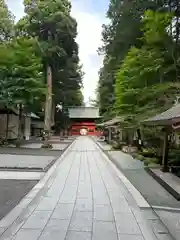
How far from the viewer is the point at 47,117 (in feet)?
95.0

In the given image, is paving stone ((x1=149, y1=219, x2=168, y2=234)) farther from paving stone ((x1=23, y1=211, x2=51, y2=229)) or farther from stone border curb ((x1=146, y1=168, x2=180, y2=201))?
stone border curb ((x1=146, y1=168, x2=180, y2=201))

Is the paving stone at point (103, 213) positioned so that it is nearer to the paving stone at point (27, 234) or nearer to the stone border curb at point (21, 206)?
the paving stone at point (27, 234)

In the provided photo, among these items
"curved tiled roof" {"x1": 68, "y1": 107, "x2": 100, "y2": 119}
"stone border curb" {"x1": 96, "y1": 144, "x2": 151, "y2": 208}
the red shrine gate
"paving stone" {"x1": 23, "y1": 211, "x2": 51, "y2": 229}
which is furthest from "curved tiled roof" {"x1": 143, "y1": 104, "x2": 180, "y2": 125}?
"curved tiled roof" {"x1": 68, "y1": 107, "x2": 100, "y2": 119}

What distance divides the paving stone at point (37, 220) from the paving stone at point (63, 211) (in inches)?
5.9

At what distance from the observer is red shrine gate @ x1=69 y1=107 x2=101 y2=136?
63997mm

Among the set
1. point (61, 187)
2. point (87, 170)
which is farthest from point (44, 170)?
point (61, 187)

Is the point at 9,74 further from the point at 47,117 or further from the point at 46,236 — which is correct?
the point at 46,236

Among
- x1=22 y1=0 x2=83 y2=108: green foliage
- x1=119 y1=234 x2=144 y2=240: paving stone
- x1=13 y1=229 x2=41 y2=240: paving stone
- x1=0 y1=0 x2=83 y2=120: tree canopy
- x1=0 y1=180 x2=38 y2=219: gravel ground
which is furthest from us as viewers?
x1=22 y1=0 x2=83 y2=108: green foliage

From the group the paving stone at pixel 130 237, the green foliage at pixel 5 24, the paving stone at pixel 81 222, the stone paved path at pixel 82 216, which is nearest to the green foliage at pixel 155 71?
the stone paved path at pixel 82 216

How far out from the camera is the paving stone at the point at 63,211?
6.31m

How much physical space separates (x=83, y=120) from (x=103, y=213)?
59714mm

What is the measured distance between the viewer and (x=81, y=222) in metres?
5.95

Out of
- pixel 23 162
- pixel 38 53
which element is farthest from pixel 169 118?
pixel 38 53

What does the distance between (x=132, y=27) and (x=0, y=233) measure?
77.7 feet
